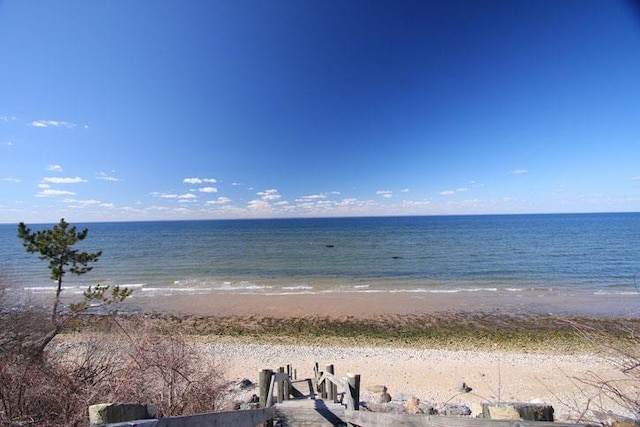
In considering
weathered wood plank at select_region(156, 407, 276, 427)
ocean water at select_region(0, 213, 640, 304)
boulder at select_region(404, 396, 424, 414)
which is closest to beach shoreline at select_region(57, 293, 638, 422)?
boulder at select_region(404, 396, 424, 414)

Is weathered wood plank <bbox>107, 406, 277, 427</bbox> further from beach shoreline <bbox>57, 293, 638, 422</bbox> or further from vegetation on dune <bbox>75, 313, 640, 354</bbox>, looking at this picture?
vegetation on dune <bbox>75, 313, 640, 354</bbox>

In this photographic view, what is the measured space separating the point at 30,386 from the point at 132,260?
4691 cm

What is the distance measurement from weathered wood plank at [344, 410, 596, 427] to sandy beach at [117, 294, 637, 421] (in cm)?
526

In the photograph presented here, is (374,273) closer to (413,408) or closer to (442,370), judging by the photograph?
(442,370)

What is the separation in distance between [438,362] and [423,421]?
1139 centimetres

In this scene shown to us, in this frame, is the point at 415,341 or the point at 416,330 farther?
the point at 416,330

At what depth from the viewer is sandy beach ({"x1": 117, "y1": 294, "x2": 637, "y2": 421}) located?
1065 cm

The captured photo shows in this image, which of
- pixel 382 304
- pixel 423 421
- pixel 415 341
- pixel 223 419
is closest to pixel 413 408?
pixel 423 421

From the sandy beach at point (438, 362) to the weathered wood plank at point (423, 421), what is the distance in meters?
5.26

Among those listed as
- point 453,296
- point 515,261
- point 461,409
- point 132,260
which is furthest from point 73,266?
point 515,261

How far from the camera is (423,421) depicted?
3.21 meters

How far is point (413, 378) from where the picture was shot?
12.0 metres

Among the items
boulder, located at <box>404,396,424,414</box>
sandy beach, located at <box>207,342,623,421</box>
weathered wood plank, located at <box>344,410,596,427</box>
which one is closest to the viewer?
weathered wood plank, located at <box>344,410,596,427</box>

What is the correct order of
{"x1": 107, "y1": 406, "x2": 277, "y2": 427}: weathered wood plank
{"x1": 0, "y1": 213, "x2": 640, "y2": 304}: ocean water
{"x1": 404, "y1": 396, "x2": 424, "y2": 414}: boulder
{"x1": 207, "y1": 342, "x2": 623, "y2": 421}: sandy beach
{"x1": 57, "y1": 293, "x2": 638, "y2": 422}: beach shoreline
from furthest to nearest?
{"x1": 0, "y1": 213, "x2": 640, "y2": 304}: ocean water, {"x1": 57, "y1": 293, "x2": 638, "y2": 422}: beach shoreline, {"x1": 207, "y1": 342, "x2": 623, "y2": 421}: sandy beach, {"x1": 404, "y1": 396, "x2": 424, "y2": 414}: boulder, {"x1": 107, "y1": 406, "x2": 277, "y2": 427}: weathered wood plank
